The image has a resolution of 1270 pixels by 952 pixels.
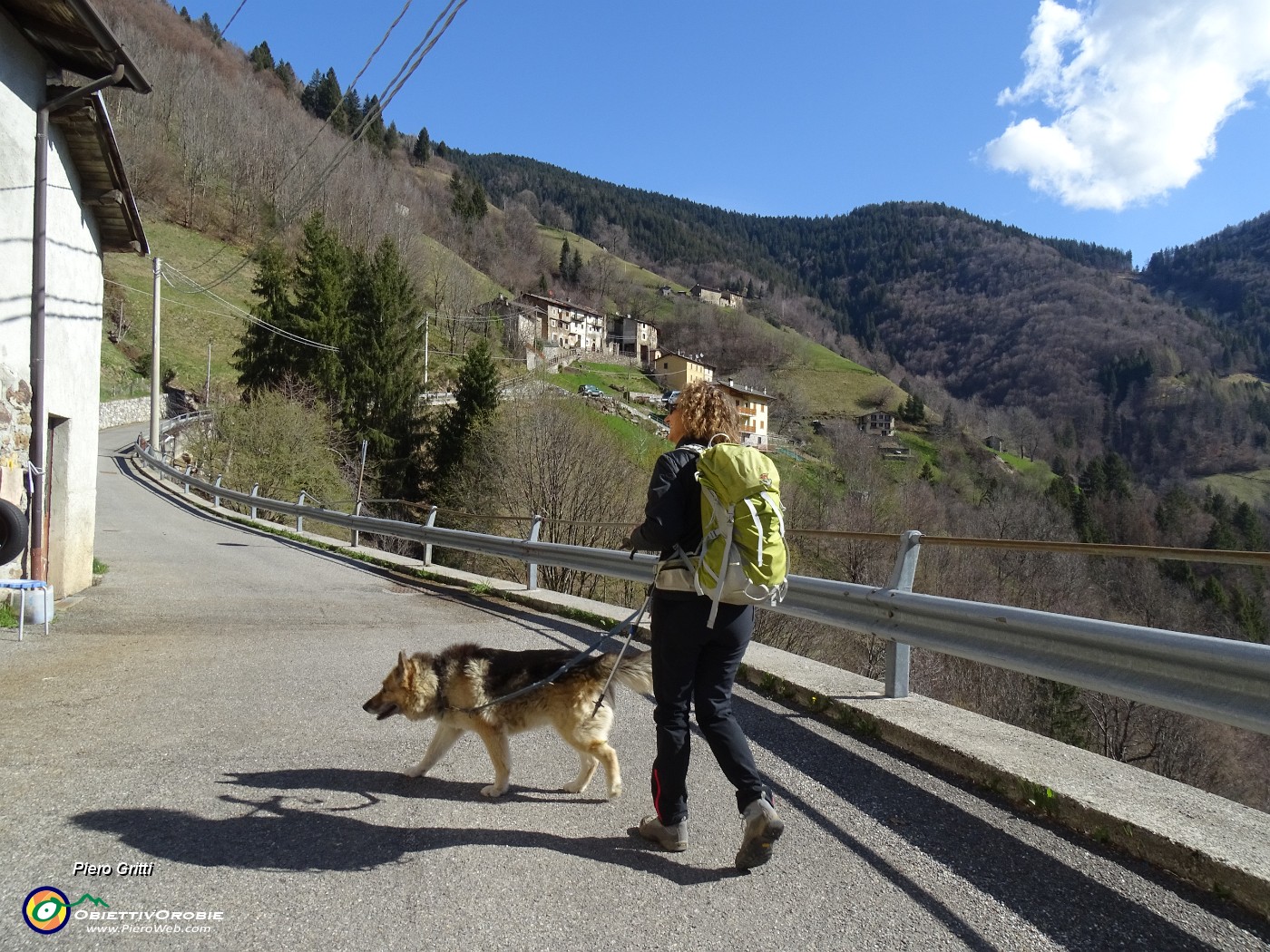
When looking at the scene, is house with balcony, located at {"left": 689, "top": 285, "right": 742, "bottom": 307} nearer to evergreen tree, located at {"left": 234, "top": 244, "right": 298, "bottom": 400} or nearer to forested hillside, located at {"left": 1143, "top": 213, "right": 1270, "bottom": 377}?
forested hillside, located at {"left": 1143, "top": 213, "right": 1270, "bottom": 377}

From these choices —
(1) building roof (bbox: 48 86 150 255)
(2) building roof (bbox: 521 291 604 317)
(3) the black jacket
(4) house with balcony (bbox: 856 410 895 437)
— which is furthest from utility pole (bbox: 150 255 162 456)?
(2) building roof (bbox: 521 291 604 317)

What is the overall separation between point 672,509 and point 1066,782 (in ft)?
7.66

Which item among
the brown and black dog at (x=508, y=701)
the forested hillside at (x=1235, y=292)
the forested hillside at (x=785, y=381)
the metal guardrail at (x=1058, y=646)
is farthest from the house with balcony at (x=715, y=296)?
the brown and black dog at (x=508, y=701)

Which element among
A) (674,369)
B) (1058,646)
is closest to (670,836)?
(1058,646)

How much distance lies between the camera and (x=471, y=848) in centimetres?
352

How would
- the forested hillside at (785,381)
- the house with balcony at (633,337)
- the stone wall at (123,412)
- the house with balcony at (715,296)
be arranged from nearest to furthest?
the forested hillside at (785,381) → the stone wall at (123,412) → the house with balcony at (633,337) → the house with balcony at (715,296)

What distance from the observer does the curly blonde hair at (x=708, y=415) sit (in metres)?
3.73

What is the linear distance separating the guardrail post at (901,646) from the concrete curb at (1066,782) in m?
0.11

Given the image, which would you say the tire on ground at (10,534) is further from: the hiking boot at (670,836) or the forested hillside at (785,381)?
the hiking boot at (670,836)

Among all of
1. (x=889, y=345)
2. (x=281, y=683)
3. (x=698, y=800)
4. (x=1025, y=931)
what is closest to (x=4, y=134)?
(x=281, y=683)

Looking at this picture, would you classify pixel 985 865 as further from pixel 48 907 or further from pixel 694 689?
pixel 48 907

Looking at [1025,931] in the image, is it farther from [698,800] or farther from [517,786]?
[517,786]

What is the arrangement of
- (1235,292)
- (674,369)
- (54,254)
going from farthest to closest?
(1235,292) → (674,369) → (54,254)

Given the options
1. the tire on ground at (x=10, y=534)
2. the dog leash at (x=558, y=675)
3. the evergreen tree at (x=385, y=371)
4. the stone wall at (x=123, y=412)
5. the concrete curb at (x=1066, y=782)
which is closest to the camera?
the concrete curb at (x=1066, y=782)
